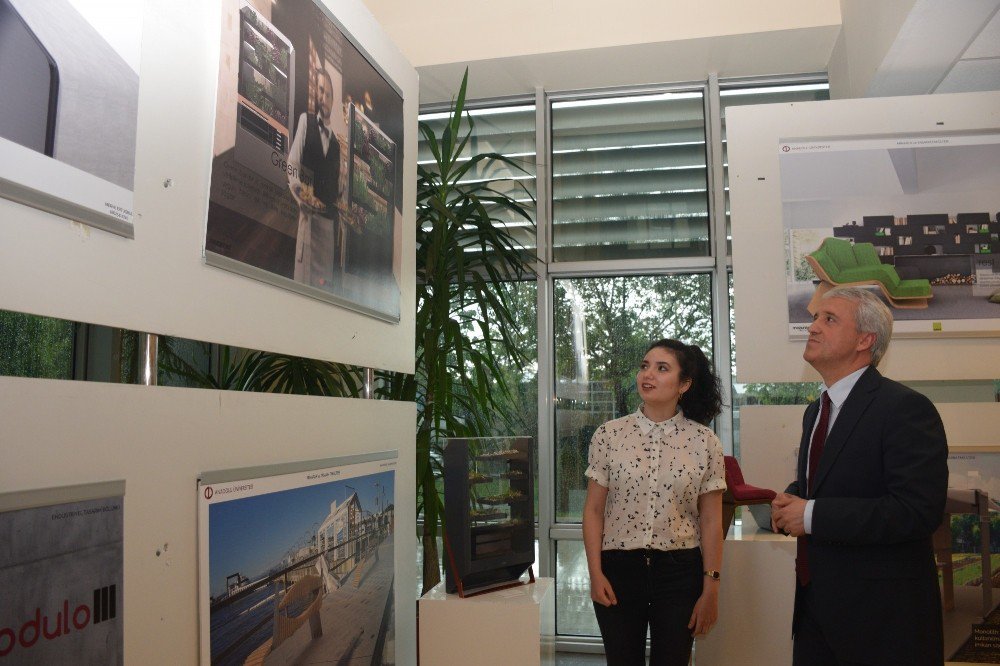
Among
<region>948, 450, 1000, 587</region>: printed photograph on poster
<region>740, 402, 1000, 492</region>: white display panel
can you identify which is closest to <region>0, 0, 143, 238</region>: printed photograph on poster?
<region>740, 402, 1000, 492</region>: white display panel

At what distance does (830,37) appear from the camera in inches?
168

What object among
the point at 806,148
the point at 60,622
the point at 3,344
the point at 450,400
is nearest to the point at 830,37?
the point at 806,148

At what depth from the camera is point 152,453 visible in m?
1.45

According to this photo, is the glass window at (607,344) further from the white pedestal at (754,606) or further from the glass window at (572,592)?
the white pedestal at (754,606)

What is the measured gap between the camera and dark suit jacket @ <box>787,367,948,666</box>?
6.26ft

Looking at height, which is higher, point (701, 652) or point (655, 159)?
point (655, 159)

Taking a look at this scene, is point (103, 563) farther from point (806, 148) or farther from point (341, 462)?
point (806, 148)

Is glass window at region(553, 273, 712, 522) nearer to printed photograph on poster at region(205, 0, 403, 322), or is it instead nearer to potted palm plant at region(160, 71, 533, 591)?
potted palm plant at region(160, 71, 533, 591)

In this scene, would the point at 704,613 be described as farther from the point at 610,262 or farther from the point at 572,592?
the point at 610,262

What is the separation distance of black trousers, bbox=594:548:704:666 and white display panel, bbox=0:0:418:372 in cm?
122

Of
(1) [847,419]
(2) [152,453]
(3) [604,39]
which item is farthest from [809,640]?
(3) [604,39]

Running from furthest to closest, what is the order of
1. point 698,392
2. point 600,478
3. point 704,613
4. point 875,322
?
point 698,392 → point 600,478 → point 704,613 → point 875,322

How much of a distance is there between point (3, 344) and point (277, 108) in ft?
3.29

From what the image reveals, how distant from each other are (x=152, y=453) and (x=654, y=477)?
1594 millimetres
